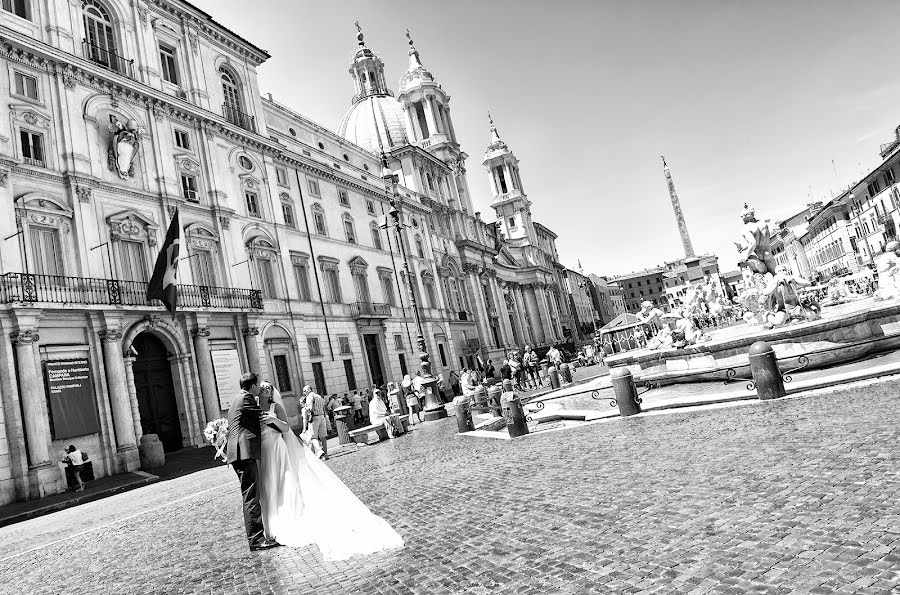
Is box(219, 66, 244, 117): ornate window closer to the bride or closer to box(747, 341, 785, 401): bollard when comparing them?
the bride

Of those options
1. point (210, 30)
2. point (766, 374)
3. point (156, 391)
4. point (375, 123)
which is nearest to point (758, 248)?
point (766, 374)

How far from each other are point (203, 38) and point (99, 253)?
13740 mm

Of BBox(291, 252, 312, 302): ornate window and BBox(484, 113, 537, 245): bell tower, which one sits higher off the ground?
BBox(484, 113, 537, 245): bell tower

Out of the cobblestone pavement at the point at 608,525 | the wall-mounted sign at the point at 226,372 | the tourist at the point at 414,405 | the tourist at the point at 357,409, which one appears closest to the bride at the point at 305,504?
the cobblestone pavement at the point at 608,525

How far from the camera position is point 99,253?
19.3 m

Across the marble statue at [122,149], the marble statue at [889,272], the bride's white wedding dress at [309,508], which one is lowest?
the bride's white wedding dress at [309,508]

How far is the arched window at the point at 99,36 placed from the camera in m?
21.7

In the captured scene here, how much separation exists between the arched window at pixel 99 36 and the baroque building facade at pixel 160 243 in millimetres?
73

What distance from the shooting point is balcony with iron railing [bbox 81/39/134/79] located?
70.2ft

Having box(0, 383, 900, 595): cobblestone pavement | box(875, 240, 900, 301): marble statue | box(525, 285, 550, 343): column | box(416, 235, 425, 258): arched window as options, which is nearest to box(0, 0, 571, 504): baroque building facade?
box(416, 235, 425, 258): arched window

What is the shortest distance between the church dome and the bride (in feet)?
172

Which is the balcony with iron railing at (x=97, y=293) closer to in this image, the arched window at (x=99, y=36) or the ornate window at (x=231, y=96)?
the arched window at (x=99, y=36)

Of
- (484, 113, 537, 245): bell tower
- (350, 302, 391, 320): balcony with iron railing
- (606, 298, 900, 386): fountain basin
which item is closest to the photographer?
(606, 298, 900, 386): fountain basin

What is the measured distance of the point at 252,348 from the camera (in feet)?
77.9
